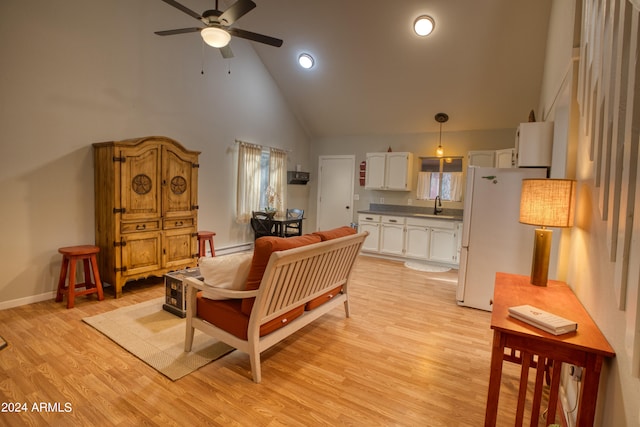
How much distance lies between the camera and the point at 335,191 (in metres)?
7.58

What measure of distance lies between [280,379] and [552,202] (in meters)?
2.18

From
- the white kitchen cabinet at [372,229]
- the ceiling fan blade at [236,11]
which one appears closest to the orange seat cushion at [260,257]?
the ceiling fan blade at [236,11]

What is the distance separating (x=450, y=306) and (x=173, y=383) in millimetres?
3070

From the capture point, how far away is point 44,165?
3547mm

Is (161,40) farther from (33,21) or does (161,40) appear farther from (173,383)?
(173,383)

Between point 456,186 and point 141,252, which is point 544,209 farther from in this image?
point 456,186

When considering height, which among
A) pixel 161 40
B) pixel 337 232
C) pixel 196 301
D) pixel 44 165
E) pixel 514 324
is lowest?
pixel 196 301

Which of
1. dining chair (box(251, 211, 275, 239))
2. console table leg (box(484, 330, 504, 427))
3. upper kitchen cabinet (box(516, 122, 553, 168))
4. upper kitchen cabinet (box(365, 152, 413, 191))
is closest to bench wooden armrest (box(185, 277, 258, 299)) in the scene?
console table leg (box(484, 330, 504, 427))

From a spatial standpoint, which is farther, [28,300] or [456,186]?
[456,186]

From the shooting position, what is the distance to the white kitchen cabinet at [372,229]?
642cm

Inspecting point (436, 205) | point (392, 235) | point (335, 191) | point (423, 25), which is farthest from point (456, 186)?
point (423, 25)

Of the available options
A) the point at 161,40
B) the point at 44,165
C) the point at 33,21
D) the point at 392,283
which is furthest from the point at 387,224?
the point at 33,21

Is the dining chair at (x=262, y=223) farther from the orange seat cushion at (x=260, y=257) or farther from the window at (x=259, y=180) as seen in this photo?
the orange seat cushion at (x=260, y=257)

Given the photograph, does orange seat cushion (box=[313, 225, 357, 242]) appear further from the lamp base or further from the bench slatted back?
the lamp base
